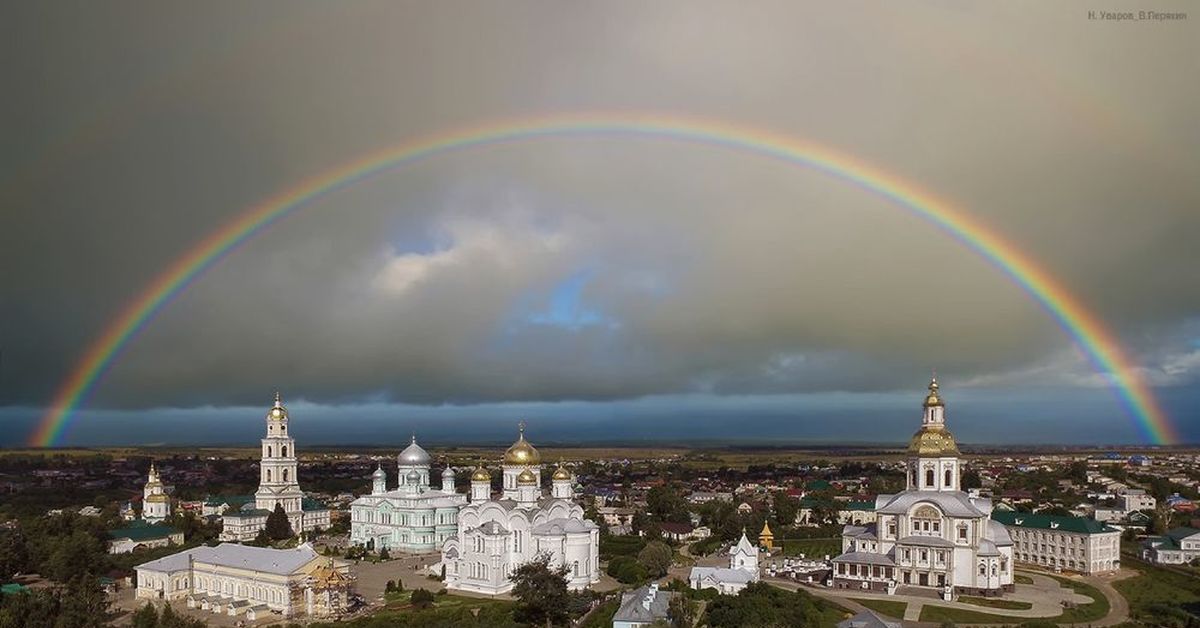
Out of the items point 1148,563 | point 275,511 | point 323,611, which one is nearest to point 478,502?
point 323,611

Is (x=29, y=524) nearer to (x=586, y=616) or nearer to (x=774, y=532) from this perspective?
(x=586, y=616)

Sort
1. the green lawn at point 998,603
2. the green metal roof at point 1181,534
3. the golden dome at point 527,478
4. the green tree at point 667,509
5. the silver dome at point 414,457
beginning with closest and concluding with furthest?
the green lawn at point 998,603
the golden dome at point 527,478
the green metal roof at point 1181,534
the silver dome at point 414,457
the green tree at point 667,509

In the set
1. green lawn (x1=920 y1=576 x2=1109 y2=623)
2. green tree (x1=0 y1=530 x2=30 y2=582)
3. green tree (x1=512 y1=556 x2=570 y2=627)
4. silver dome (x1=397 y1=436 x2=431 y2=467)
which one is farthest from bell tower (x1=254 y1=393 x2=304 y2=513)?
green lawn (x1=920 y1=576 x2=1109 y2=623)

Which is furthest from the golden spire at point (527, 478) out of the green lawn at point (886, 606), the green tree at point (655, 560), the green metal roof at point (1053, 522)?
the green metal roof at point (1053, 522)

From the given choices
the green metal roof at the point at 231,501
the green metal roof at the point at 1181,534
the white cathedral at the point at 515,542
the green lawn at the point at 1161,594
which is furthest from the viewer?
the green metal roof at the point at 231,501

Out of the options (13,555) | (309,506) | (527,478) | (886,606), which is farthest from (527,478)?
(309,506)

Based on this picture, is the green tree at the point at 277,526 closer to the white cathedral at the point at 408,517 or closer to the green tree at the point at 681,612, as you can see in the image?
the white cathedral at the point at 408,517

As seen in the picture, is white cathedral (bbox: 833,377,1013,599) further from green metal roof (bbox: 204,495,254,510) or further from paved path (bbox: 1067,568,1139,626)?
green metal roof (bbox: 204,495,254,510)
